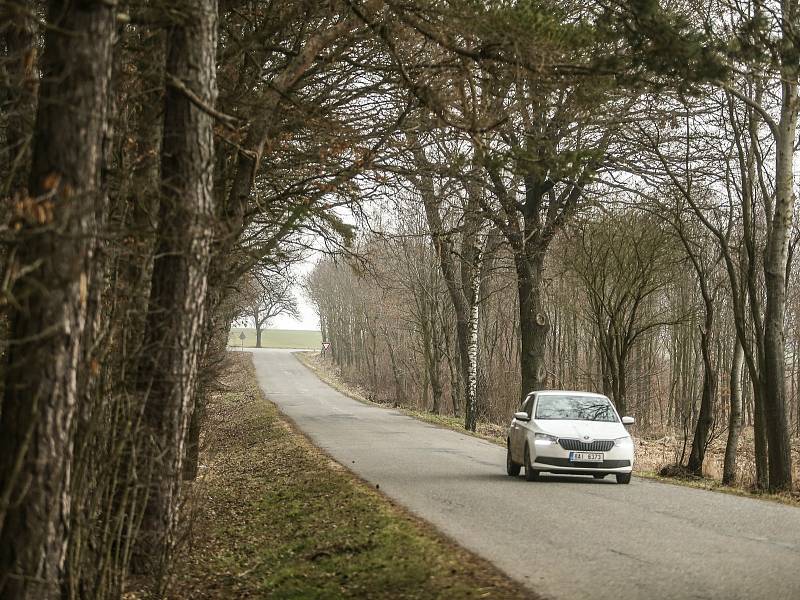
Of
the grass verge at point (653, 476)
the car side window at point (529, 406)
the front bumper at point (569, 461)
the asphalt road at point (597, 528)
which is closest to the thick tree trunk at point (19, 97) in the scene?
the asphalt road at point (597, 528)

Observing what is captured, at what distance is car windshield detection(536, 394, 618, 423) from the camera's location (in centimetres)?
1811

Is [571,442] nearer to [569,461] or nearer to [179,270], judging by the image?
[569,461]

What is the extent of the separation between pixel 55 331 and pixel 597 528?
761 cm

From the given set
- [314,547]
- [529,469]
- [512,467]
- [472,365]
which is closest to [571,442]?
[529,469]

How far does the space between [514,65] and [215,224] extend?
4.62 meters

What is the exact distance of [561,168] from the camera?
1314 centimetres

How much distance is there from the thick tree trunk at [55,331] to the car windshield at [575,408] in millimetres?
12228

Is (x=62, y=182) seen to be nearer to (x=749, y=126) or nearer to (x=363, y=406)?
(x=749, y=126)

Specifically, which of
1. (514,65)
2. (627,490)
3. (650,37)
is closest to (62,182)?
(514,65)

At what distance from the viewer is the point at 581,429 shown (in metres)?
17.5

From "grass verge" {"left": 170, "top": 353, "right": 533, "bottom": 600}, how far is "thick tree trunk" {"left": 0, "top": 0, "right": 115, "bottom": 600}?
3360mm

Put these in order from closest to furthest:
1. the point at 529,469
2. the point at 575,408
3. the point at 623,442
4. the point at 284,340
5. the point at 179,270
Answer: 1. the point at 179,270
2. the point at 623,442
3. the point at 529,469
4. the point at 575,408
5. the point at 284,340

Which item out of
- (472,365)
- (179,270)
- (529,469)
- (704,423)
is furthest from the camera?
(472,365)

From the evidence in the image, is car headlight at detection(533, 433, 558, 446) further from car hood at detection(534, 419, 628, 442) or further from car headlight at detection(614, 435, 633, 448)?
car headlight at detection(614, 435, 633, 448)
